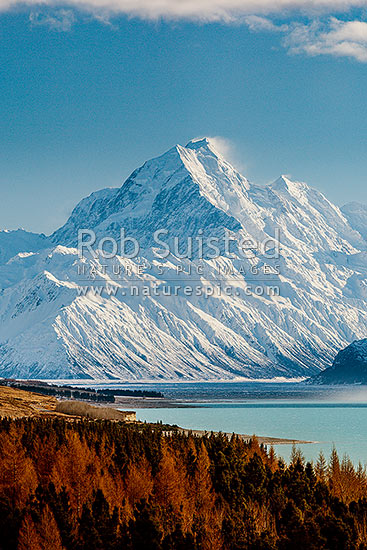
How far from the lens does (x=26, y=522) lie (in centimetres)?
5241

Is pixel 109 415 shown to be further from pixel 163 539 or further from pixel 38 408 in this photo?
pixel 163 539

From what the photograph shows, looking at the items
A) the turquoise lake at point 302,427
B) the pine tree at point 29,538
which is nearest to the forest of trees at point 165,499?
the pine tree at point 29,538

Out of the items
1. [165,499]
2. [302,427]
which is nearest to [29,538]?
[165,499]

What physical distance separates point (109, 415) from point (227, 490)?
266 feet

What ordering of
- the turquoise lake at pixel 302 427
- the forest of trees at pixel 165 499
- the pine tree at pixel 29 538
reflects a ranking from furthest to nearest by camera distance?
the turquoise lake at pixel 302 427 → the forest of trees at pixel 165 499 → the pine tree at pixel 29 538

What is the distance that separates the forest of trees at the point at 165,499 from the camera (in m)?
52.0

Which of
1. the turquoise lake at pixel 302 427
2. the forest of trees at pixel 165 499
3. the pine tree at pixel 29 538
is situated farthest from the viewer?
the turquoise lake at pixel 302 427

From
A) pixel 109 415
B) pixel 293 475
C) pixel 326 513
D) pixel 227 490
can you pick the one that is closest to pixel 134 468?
pixel 227 490

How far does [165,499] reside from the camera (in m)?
63.4

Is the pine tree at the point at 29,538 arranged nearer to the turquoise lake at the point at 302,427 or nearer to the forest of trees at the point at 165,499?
the forest of trees at the point at 165,499

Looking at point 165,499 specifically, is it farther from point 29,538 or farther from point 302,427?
point 302,427

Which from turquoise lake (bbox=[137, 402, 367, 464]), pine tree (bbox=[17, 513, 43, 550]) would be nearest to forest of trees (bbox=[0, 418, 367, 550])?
pine tree (bbox=[17, 513, 43, 550])

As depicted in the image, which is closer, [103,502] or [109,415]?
[103,502]

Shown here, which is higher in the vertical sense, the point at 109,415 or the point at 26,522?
the point at 109,415
